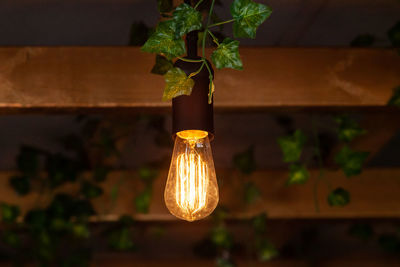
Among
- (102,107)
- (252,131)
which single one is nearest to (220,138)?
(252,131)

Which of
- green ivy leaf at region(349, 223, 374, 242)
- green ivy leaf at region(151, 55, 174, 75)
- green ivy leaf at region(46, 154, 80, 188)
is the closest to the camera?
green ivy leaf at region(151, 55, 174, 75)

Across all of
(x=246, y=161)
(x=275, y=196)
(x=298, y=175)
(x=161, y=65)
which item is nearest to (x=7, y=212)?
(x=246, y=161)

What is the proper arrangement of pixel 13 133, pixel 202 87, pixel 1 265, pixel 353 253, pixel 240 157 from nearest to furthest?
pixel 202 87 < pixel 240 157 < pixel 13 133 < pixel 1 265 < pixel 353 253

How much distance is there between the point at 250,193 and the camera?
83.0 inches

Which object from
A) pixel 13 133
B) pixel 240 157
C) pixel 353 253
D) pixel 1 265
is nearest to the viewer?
pixel 240 157

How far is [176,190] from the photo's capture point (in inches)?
34.8

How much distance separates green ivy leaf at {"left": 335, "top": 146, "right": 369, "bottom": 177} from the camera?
4.75ft

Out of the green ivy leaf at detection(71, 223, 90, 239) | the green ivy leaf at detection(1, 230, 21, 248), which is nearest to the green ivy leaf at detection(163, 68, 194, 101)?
the green ivy leaf at detection(71, 223, 90, 239)

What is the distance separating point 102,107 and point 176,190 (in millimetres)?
457

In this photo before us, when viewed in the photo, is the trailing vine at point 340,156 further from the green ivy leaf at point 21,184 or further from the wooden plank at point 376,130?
the green ivy leaf at point 21,184

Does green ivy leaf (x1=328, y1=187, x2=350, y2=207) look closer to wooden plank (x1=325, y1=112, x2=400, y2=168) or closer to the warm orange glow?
wooden plank (x1=325, y1=112, x2=400, y2=168)

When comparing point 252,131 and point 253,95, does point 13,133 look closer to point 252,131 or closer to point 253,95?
point 252,131

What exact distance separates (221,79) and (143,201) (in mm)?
877

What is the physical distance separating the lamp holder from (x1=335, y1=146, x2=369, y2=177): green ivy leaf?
0.74m
